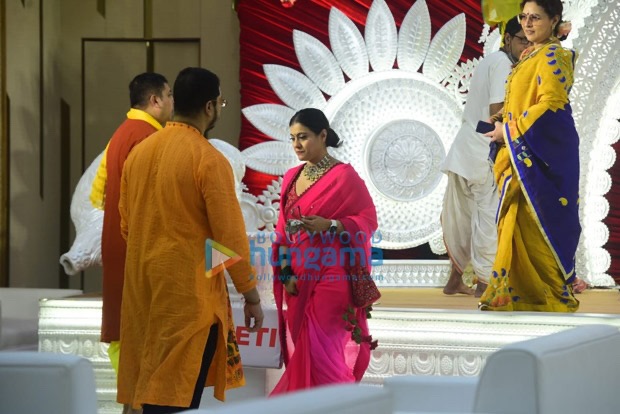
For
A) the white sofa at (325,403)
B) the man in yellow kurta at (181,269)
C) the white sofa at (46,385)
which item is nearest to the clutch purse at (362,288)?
the man in yellow kurta at (181,269)

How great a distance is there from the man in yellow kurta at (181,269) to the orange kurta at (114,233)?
936 mm

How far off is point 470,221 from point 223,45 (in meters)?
2.22

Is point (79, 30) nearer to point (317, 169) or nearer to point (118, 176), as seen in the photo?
point (118, 176)

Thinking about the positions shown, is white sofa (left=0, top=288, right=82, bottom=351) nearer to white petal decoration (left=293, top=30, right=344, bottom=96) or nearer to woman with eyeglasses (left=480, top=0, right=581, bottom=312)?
white petal decoration (left=293, top=30, right=344, bottom=96)

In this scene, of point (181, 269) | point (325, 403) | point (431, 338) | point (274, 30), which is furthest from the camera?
point (274, 30)

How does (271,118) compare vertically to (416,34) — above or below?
below

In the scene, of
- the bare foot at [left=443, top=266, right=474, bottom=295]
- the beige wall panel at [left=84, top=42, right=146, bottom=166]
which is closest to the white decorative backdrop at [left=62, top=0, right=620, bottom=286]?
the bare foot at [left=443, top=266, right=474, bottom=295]

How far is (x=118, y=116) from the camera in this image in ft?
22.8

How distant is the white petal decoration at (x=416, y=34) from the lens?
249 inches

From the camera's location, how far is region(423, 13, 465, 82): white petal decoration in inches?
246

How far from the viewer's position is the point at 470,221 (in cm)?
568

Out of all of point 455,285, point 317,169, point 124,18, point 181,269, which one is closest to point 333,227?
point 317,169

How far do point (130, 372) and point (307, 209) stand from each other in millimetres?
1256

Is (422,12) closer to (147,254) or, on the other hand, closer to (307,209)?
(307,209)
